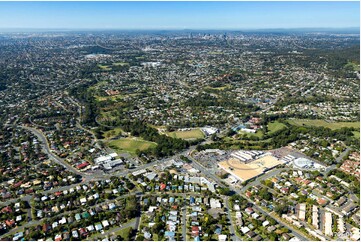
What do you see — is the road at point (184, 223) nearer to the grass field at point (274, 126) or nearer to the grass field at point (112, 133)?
the grass field at point (112, 133)

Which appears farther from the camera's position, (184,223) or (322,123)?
(322,123)

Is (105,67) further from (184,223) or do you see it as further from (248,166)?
(184,223)

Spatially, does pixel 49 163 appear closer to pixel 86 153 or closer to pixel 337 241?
pixel 86 153

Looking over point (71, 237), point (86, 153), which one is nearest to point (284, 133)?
point (86, 153)

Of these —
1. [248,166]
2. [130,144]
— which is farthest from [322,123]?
[130,144]

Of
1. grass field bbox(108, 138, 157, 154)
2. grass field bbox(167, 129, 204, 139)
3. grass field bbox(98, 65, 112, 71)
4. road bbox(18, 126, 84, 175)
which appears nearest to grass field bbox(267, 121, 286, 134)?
grass field bbox(167, 129, 204, 139)

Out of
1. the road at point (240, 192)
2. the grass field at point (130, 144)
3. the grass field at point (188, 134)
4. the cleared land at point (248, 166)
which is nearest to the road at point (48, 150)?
the grass field at point (130, 144)
